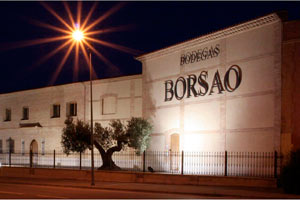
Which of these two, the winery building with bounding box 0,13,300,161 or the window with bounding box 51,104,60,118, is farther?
the window with bounding box 51,104,60,118

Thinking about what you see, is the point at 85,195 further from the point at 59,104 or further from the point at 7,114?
the point at 7,114

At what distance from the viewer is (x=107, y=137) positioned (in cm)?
2809

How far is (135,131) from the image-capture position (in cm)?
Result: 2738

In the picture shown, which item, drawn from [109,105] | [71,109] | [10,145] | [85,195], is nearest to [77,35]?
[85,195]

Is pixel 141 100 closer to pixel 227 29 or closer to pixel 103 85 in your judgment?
pixel 103 85

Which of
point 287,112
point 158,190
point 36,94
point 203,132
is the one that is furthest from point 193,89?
point 36,94

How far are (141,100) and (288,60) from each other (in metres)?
12.8

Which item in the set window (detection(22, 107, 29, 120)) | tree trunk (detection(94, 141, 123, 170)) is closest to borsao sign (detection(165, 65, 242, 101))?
tree trunk (detection(94, 141, 123, 170))

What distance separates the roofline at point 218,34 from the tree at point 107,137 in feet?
15.9

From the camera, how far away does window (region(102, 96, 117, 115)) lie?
33250 mm

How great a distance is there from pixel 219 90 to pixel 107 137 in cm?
814

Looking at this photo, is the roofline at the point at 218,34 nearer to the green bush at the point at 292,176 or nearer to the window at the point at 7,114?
the green bush at the point at 292,176

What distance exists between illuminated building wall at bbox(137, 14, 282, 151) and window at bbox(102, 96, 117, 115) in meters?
3.74

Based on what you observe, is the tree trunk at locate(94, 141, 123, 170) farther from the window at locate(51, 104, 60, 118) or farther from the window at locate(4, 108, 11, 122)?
the window at locate(4, 108, 11, 122)
